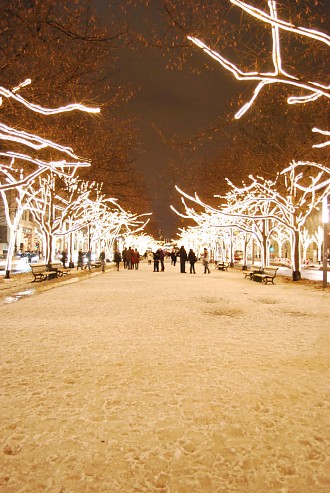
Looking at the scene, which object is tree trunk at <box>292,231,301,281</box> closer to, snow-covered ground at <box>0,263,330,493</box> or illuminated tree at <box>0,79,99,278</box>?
illuminated tree at <box>0,79,99,278</box>

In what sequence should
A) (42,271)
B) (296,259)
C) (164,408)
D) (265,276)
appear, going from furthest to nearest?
(296,259), (42,271), (265,276), (164,408)

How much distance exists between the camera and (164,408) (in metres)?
3.90

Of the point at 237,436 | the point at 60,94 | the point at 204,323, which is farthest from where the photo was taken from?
the point at 60,94

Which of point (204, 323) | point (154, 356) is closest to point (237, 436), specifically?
point (154, 356)

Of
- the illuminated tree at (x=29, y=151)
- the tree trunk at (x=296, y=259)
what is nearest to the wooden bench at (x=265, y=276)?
the tree trunk at (x=296, y=259)

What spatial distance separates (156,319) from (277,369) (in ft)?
13.3

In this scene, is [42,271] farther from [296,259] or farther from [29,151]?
[296,259]

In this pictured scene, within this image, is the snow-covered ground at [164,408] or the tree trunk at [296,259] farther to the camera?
the tree trunk at [296,259]

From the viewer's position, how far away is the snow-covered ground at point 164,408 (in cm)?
278

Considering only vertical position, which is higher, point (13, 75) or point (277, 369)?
point (13, 75)

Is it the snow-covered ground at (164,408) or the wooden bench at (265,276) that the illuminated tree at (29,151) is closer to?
Answer: the snow-covered ground at (164,408)

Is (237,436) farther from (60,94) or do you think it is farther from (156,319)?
(60,94)

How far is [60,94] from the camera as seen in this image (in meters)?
12.7

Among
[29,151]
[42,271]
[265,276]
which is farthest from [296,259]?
[29,151]
